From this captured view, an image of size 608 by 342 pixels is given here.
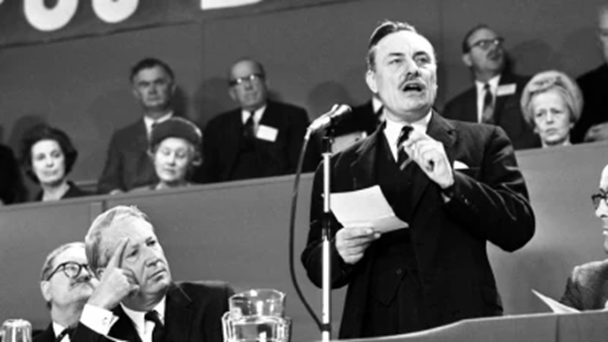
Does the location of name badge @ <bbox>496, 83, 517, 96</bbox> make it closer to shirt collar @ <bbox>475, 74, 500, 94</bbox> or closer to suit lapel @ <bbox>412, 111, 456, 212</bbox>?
shirt collar @ <bbox>475, 74, 500, 94</bbox>

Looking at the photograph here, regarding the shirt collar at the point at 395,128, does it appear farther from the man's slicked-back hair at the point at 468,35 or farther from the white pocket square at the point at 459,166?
the man's slicked-back hair at the point at 468,35

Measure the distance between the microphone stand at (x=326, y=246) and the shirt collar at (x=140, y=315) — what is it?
0.67m

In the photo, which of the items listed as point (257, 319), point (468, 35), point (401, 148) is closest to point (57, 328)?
point (401, 148)

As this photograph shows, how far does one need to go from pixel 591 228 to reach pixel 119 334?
1.39 metres

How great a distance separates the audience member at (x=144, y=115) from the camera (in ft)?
22.5

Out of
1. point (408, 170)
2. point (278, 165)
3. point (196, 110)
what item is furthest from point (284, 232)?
point (196, 110)

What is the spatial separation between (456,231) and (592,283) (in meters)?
0.42

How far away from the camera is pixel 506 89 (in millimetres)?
5879

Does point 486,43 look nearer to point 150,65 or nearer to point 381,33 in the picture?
point 150,65

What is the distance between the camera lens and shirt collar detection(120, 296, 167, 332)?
110 inches

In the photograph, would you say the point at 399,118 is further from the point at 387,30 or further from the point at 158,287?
the point at 158,287

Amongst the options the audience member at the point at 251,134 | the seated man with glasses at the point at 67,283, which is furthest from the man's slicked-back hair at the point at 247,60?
the seated man with glasses at the point at 67,283

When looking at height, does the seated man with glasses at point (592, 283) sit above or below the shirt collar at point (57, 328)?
above

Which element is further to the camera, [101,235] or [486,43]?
[486,43]
